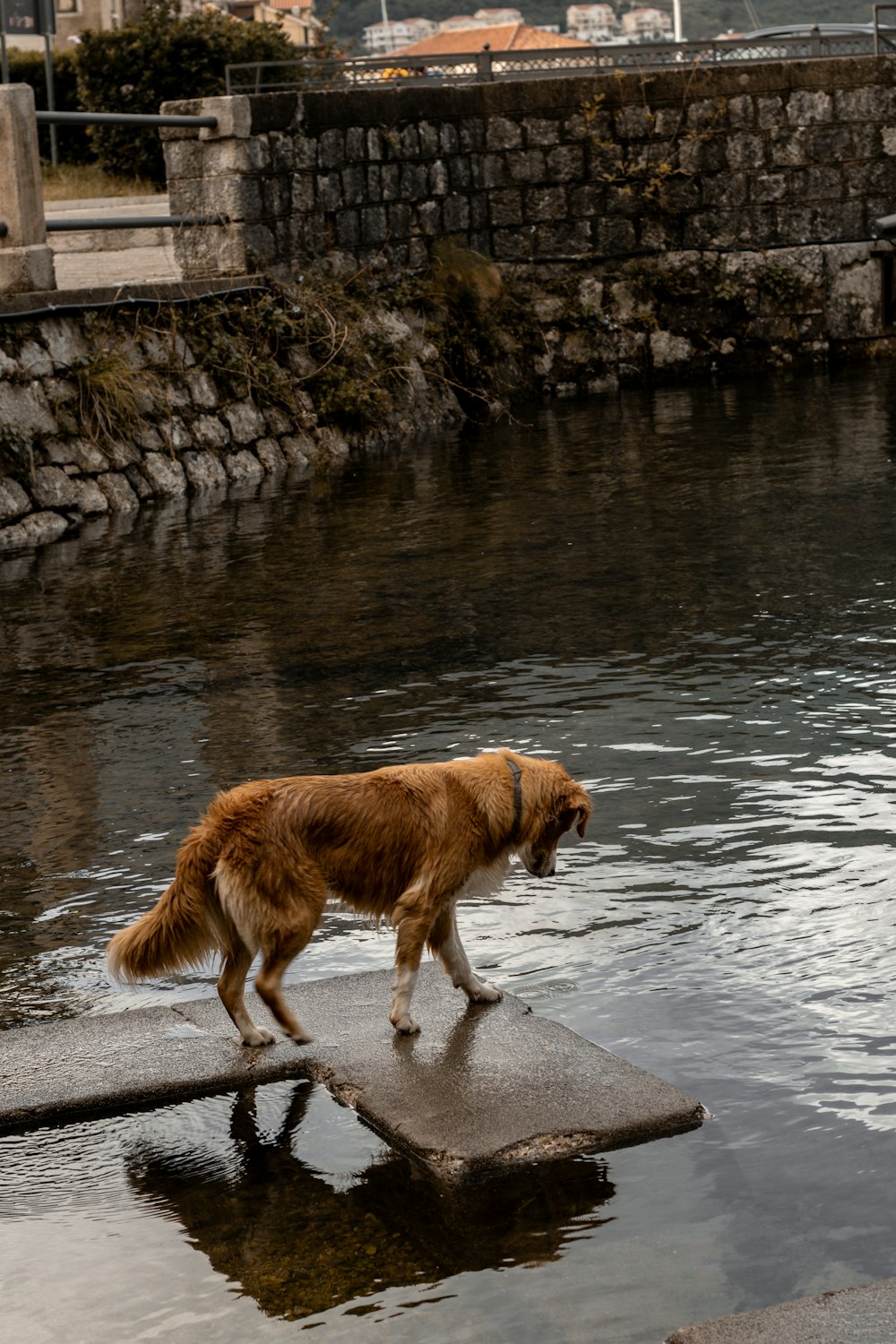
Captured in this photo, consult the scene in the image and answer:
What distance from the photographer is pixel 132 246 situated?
63.7 ft

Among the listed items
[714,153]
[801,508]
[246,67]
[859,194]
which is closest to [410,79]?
[246,67]

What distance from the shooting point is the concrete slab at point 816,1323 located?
3.06m

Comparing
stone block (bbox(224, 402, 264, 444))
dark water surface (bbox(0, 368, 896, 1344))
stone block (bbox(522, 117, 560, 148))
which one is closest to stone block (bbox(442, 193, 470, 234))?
stone block (bbox(522, 117, 560, 148))

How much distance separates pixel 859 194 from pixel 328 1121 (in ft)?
66.3

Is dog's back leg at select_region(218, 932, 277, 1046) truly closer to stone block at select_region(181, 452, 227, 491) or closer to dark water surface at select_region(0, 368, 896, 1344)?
dark water surface at select_region(0, 368, 896, 1344)

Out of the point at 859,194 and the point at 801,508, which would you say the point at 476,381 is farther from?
the point at 801,508

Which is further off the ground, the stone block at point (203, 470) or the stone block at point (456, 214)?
Answer: the stone block at point (456, 214)

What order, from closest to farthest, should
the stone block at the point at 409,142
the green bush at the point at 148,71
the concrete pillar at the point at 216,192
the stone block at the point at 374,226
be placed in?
the concrete pillar at the point at 216,192 → the stone block at the point at 374,226 → the stone block at the point at 409,142 → the green bush at the point at 148,71

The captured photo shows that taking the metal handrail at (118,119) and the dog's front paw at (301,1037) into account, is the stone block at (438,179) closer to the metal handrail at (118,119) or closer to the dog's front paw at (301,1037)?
the metal handrail at (118,119)

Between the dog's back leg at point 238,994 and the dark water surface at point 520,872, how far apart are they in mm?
229

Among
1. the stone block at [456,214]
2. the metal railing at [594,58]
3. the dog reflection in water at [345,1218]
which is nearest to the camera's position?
the dog reflection in water at [345,1218]

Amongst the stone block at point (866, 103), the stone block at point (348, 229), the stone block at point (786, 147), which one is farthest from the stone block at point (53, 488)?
the stone block at point (866, 103)

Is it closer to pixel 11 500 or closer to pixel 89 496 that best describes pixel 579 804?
pixel 11 500

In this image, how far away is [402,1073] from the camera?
4.39 m
